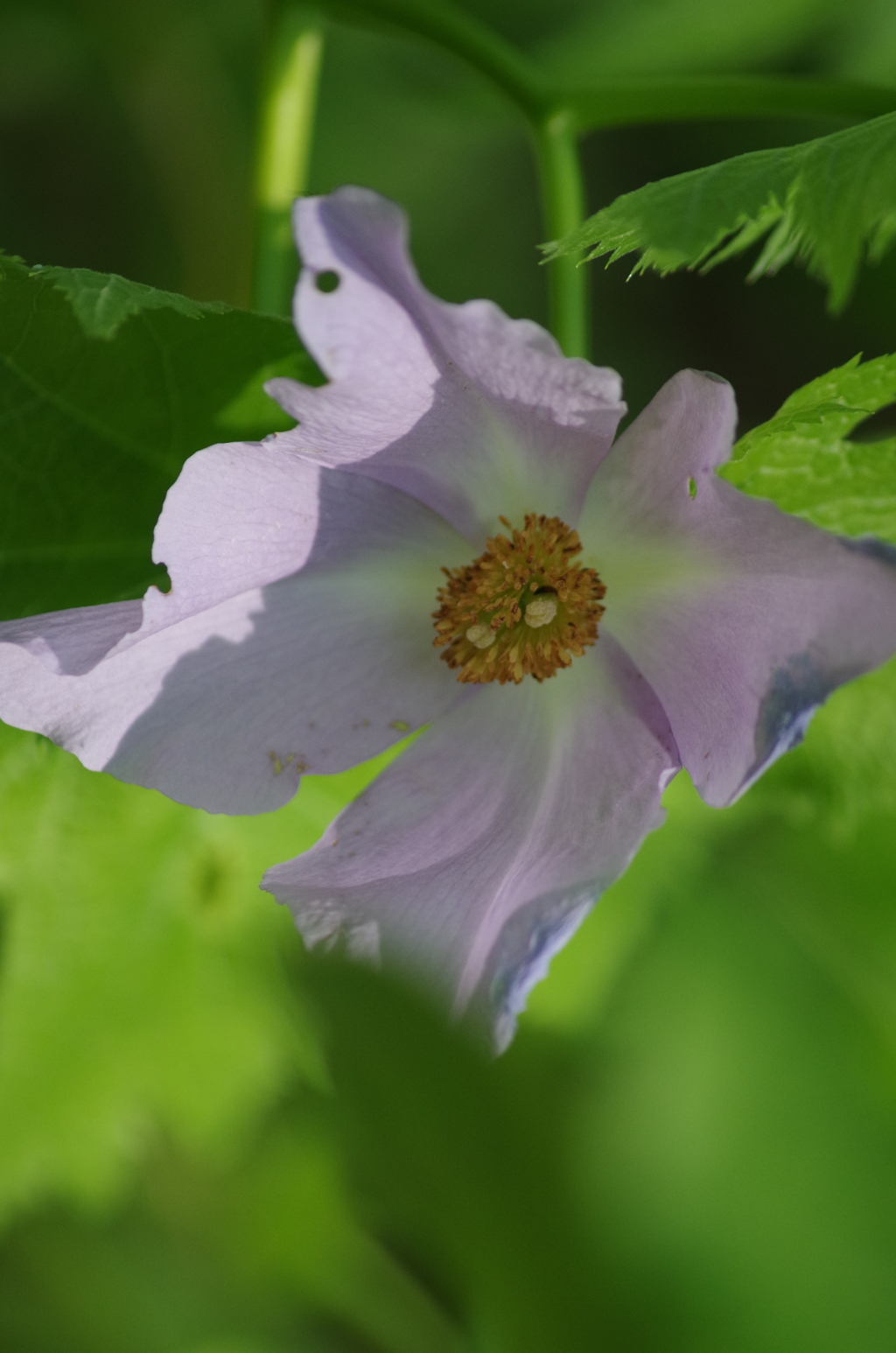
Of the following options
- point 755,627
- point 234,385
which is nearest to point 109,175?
point 234,385

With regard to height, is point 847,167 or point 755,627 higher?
point 847,167

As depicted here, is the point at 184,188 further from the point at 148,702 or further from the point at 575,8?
the point at 148,702

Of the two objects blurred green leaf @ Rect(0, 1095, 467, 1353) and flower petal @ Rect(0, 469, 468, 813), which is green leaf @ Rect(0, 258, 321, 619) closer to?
flower petal @ Rect(0, 469, 468, 813)

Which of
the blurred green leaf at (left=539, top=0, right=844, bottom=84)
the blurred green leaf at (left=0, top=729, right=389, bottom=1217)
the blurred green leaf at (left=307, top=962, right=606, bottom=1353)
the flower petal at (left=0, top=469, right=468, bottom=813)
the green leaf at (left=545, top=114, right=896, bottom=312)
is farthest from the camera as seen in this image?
the blurred green leaf at (left=539, top=0, right=844, bottom=84)

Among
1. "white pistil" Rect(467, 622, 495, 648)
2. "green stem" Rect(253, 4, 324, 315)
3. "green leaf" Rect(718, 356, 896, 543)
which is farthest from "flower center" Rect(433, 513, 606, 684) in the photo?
"green stem" Rect(253, 4, 324, 315)

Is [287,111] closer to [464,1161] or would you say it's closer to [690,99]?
[690,99]

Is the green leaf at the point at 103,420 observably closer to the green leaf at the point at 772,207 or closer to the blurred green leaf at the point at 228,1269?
the green leaf at the point at 772,207

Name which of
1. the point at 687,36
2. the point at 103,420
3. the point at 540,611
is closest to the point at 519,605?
the point at 540,611
